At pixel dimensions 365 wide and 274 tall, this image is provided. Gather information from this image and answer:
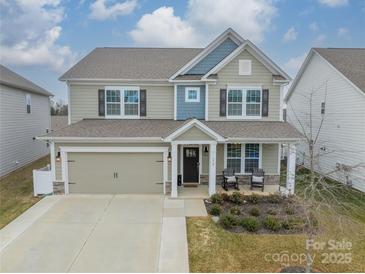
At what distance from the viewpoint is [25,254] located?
7008 millimetres

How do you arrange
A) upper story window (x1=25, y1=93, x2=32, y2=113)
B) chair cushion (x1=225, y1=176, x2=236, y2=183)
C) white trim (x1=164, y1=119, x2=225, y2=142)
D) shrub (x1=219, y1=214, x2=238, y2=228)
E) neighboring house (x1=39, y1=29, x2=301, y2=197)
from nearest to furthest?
1. shrub (x1=219, y1=214, x2=238, y2=228)
2. white trim (x1=164, y1=119, x2=225, y2=142)
3. neighboring house (x1=39, y1=29, x2=301, y2=197)
4. chair cushion (x1=225, y1=176, x2=236, y2=183)
5. upper story window (x1=25, y1=93, x2=32, y2=113)

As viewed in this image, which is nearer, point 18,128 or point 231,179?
point 231,179

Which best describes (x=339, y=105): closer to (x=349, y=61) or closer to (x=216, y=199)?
(x=349, y=61)

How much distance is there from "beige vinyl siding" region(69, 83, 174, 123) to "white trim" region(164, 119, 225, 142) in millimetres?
3068

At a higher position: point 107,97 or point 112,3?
point 112,3

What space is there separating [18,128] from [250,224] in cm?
1593

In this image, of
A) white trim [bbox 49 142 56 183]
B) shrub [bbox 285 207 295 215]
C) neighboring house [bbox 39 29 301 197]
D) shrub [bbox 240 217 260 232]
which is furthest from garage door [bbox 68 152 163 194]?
shrub [bbox 285 207 295 215]

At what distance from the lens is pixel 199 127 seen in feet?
37.9

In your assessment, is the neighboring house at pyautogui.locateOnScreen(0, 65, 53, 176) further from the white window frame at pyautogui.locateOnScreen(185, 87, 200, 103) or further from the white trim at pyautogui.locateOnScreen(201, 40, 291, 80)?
the white trim at pyautogui.locateOnScreen(201, 40, 291, 80)

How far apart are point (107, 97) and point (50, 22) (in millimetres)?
6306

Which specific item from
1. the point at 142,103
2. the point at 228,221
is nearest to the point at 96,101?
the point at 142,103

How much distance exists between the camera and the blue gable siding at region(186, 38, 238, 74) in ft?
46.2

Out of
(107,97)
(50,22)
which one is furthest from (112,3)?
(107,97)

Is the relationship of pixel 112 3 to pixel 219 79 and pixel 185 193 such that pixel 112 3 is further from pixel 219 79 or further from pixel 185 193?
pixel 185 193
